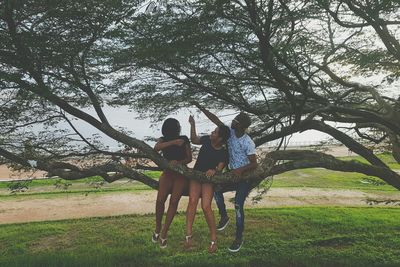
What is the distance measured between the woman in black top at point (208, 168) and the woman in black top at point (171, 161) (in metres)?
0.17

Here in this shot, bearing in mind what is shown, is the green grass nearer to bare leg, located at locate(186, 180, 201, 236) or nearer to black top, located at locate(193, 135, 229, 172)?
bare leg, located at locate(186, 180, 201, 236)

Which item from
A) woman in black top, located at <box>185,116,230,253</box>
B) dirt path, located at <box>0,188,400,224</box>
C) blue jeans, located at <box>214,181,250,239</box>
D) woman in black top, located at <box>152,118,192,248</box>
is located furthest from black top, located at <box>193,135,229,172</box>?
Result: dirt path, located at <box>0,188,400,224</box>

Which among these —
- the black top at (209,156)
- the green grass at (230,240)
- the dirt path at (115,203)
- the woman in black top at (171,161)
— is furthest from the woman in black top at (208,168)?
the dirt path at (115,203)

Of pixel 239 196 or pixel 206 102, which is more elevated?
pixel 206 102

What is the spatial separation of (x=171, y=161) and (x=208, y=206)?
72 cm

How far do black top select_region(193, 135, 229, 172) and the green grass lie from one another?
273 cm

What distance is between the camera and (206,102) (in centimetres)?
902

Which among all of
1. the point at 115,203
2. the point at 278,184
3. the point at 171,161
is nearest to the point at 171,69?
the point at 171,161

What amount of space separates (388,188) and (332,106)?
560 inches

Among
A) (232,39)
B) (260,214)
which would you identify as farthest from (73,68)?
(260,214)

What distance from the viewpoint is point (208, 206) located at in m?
4.89

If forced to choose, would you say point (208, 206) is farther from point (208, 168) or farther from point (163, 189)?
point (163, 189)

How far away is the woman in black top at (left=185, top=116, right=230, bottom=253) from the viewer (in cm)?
493

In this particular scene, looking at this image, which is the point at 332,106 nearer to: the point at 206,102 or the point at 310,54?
the point at 310,54
